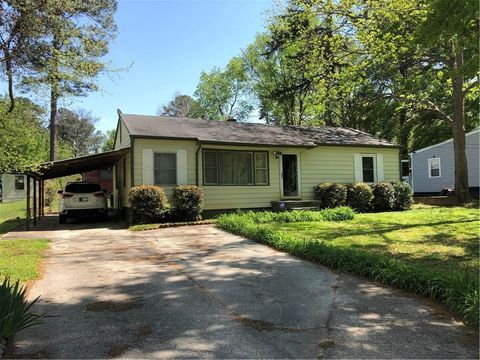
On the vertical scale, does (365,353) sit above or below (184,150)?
below

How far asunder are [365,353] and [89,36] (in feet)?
36.2

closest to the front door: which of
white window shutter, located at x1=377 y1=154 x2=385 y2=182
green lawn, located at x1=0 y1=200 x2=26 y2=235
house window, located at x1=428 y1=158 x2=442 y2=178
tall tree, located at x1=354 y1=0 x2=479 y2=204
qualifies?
white window shutter, located at x1=377 y1=154 x2=385 y2=182

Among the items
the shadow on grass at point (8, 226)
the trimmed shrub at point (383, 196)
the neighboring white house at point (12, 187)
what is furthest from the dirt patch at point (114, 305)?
the neighboring white house at point (12, 187)

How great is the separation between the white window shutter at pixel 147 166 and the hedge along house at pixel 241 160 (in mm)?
34

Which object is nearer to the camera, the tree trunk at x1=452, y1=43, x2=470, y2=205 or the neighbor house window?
the neighbor house window

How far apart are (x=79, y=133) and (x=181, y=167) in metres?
62.3

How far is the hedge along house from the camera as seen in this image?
585 inches

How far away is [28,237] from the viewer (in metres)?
11.6

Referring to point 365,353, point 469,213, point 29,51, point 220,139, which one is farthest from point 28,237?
point 469,213

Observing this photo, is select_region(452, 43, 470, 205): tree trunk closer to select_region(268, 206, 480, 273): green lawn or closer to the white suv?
select_region(268, 206, 480, 273): green lawn

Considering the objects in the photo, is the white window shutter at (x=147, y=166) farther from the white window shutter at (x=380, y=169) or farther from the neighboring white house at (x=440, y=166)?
the neighboring white house at (x=440, y=166)

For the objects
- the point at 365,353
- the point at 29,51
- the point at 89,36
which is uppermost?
the point at 89,36

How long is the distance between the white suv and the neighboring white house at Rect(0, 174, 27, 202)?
2208 cm

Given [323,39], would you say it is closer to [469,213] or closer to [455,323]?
[469,213]
